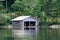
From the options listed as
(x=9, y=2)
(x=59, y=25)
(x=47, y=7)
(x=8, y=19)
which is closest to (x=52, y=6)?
(x=47, y=7)

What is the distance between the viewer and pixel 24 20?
55969 mm

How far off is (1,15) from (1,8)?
637cm

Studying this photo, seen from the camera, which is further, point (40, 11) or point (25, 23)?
point (40, 11)

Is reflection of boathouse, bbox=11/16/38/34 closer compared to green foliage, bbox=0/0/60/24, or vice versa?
reflection of boathouse, bbox=11/16/38/34

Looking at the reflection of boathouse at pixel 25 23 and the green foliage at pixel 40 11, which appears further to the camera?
the green foliage at pixel 40 11

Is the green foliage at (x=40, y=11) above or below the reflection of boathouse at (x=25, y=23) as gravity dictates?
above

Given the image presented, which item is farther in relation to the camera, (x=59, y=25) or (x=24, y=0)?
(x=24, y=0)

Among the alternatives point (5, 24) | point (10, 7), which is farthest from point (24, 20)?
point (10, 7)

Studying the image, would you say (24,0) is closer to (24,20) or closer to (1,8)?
(1,8)

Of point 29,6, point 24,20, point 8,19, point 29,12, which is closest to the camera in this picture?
point 24,20

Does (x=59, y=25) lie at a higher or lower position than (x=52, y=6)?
lower

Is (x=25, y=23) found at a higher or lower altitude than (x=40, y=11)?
lower

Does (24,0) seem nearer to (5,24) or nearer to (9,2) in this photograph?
(9,2)

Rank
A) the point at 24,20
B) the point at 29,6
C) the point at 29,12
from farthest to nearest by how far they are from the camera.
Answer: the point at 29,6 < the point at 29,12 < the point at 24,20
